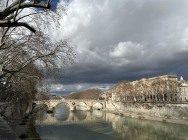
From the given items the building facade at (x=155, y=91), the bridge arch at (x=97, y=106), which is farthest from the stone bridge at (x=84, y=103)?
the building facade at (x=155, y=91)

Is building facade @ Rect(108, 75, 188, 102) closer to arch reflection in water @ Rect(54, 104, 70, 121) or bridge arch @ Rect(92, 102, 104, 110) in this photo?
bridge arch @ Rect(92, 102, 104, 110)

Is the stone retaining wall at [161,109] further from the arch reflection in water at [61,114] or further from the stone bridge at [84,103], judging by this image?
the stone bridge at [84,103]

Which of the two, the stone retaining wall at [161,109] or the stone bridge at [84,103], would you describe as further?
the stone bridge at [84,103]

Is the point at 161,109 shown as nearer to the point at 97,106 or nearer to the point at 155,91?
the point at 155,91

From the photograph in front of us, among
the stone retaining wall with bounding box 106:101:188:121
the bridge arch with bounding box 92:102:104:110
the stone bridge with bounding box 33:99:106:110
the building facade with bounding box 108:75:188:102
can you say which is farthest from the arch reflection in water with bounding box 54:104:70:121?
the building facade with bounding box 108:75:188:102

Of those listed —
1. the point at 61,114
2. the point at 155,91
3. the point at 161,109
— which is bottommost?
the point at 61,114

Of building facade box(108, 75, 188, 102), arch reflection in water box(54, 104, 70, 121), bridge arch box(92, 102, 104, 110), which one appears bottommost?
arch reflection in water box(54, 104, 70, 121)

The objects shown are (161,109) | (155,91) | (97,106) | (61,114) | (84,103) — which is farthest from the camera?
(97,106)

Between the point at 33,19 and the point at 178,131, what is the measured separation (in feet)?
83.2

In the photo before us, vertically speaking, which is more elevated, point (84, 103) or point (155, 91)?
point (155, 91)

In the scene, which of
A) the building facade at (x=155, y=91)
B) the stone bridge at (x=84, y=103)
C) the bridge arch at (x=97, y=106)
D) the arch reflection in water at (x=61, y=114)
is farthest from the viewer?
the bridge arch at (x=97, y=106)

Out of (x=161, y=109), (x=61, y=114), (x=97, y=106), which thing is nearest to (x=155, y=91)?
(x=161, y=109)

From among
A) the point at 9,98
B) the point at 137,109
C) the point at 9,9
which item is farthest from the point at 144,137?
the point at 137,109

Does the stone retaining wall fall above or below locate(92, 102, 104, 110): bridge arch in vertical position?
below
